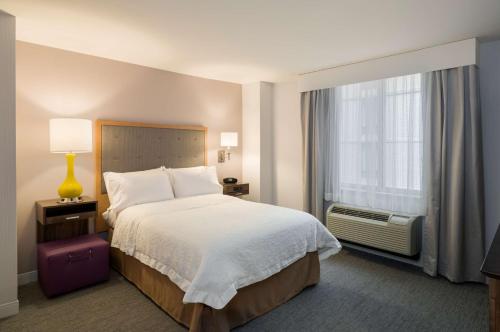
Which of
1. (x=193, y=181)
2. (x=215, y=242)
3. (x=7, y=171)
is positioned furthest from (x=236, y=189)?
(x=7, y=171)

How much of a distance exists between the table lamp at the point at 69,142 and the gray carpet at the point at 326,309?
94 cm

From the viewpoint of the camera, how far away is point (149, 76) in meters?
3.97

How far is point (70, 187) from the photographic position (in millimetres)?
3037

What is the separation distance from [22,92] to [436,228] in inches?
174

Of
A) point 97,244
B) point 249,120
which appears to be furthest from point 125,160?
point 249,120

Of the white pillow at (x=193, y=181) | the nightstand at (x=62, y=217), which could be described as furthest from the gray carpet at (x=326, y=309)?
the white pillow at (x=193, y=181)

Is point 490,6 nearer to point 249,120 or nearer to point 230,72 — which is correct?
point 230,72

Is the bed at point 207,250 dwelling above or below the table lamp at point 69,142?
below

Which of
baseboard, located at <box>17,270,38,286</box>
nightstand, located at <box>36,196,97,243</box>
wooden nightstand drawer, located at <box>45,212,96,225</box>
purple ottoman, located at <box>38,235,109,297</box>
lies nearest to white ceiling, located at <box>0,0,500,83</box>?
nightstand, located at <box>36,196,97,243</box>

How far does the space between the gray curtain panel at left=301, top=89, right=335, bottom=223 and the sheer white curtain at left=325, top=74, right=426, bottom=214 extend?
87mm

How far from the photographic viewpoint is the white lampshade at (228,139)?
15.0 ft

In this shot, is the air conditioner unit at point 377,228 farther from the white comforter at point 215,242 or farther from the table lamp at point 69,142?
the table lamp at point 69,142

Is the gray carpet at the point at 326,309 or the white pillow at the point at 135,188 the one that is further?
the white pillow at the point at 135,188

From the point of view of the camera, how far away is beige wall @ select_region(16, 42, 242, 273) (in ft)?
10.0
